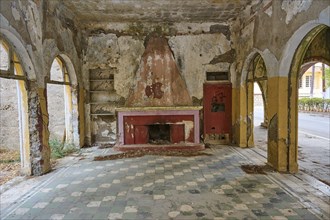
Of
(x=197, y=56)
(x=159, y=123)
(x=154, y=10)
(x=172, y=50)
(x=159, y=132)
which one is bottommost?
(x=159, y=132)

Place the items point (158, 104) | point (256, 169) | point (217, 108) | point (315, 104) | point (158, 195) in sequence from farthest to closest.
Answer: point (315, 104) → point (217, 108) → point (158, 104) → point (256, 169) → point (158, 195)

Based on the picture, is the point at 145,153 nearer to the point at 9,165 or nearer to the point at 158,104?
the point at 158,104

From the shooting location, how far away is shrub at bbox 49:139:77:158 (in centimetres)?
648

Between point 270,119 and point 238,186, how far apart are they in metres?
1.80

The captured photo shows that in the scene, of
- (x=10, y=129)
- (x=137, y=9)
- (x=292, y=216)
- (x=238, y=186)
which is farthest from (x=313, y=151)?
(x=10, y=129)

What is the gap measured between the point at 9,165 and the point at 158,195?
12.9ft

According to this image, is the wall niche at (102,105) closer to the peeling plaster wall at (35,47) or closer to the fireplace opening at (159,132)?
the fireplace opening at (159,132)

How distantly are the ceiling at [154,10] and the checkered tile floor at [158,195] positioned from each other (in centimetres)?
380

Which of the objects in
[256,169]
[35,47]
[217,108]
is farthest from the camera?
[217,108]

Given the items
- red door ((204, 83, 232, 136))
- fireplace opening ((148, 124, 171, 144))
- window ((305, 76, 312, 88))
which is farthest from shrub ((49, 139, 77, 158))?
window ((305, 76, 312, 88))

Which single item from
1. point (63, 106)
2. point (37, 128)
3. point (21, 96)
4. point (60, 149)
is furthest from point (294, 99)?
point (63, 106)

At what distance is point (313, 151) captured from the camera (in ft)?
22.0

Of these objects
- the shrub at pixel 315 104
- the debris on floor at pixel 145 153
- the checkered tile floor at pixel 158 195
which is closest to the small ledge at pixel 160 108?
the debris on floor at pixel 145 153

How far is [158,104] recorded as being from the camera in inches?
296
